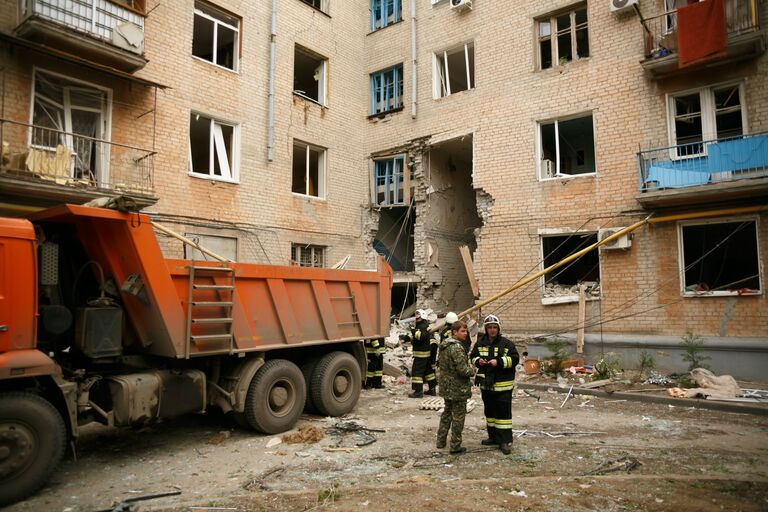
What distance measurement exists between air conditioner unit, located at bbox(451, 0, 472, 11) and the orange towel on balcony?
5.93 metres

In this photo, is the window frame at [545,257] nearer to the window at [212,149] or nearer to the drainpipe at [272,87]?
the drainpipe at [272,87]

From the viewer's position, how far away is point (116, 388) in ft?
17.3

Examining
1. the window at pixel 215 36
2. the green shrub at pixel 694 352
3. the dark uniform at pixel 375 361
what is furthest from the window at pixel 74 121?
the green shrub at pixel 694 352

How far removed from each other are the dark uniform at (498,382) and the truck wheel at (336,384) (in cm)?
242

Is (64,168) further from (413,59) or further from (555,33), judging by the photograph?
(555,33)

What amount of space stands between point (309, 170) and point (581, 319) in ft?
29.9

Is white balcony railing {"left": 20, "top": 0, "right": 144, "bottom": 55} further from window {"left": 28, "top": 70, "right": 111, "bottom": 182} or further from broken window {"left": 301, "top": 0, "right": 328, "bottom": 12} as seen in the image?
broken window {"left": 301, "top": 0, "right": 328, "bottom": 12}

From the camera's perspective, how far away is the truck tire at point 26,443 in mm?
4289

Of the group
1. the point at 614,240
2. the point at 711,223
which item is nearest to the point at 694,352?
the point at 711,223

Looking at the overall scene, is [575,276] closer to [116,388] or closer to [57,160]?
[116,388]

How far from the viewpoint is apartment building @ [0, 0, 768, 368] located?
33.2 ft

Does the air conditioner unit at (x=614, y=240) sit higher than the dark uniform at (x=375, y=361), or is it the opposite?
the air conditioner unit at (x=614, y=240)

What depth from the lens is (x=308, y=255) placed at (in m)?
15.1

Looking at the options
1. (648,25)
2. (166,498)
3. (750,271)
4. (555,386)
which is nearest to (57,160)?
(166,498)
